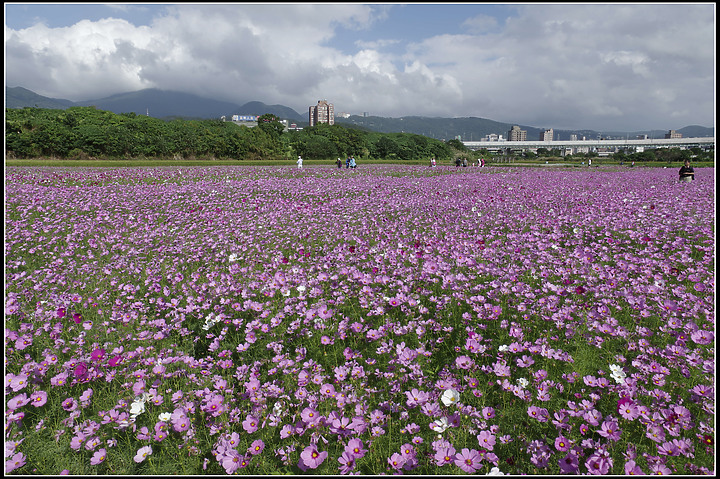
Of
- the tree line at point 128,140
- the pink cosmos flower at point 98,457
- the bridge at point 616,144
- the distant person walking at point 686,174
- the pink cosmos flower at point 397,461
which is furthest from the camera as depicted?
the bridge at point 616,144

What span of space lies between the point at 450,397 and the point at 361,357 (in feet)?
2.90

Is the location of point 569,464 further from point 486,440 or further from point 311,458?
point 311,458

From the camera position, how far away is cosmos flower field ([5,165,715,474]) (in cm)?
213

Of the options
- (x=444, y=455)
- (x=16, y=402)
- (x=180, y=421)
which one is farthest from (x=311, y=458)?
(x=16, y=402)

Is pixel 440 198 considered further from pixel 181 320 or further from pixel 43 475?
pixel 43 475

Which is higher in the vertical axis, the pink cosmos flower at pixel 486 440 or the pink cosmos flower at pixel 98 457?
the pink cosmos flower at pixel 486 440

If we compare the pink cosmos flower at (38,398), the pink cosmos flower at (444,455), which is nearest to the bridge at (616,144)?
the pink cosmos flower at (444,455)

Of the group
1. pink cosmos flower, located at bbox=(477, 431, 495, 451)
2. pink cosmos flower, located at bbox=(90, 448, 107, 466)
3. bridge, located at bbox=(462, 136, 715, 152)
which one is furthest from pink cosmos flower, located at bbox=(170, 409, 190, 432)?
bridge, located at bbox=(462, 136, 715, 152)

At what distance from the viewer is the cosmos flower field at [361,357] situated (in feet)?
7.00

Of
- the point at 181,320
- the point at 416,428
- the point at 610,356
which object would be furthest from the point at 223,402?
the point at 610,356

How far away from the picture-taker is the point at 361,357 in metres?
2.98

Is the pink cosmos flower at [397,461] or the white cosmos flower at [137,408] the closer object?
the pink cosmos flower at [397,461]

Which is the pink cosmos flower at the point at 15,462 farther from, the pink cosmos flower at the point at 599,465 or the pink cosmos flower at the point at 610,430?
the pink cosmos flower at the point at 610,430

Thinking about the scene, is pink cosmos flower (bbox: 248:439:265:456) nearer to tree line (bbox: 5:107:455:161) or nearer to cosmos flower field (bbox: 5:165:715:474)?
cosmos flower field (bbox: 5:165:715:474)
